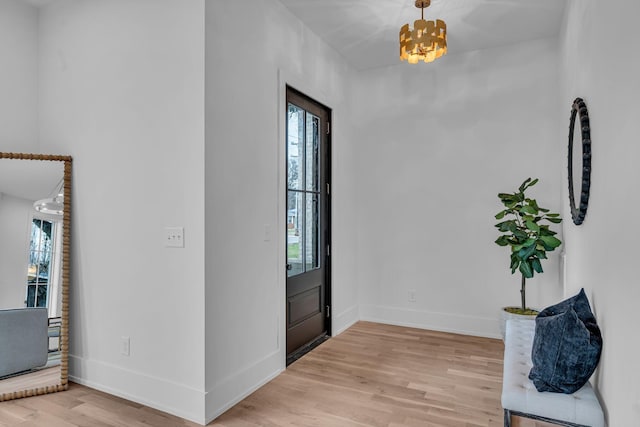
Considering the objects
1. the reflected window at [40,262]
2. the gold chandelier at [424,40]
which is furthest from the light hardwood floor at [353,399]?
the gold chandelier at [424,40]

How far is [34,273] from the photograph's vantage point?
9.04 ft

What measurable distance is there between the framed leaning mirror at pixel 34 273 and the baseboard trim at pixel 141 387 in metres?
0.12

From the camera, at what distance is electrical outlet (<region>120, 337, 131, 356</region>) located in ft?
8.57

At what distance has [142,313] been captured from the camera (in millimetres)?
2555

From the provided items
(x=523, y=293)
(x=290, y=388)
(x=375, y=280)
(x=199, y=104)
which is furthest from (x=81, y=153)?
(x=523, y=293)

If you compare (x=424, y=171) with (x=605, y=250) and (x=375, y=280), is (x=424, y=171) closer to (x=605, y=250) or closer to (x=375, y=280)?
(x=375, y=280)

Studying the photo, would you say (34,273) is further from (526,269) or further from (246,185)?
(526,269)

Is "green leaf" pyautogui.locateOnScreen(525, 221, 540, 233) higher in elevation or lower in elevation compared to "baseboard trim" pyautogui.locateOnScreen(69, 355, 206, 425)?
higher

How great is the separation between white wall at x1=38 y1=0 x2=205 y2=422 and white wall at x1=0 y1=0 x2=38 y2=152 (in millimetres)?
135

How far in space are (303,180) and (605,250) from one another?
2.36 metres

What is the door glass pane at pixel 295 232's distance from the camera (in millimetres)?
3325

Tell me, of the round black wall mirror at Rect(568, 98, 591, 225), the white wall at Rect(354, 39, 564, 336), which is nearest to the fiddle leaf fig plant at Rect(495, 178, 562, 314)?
the white wall at Rect(354, 39, 564, 336)

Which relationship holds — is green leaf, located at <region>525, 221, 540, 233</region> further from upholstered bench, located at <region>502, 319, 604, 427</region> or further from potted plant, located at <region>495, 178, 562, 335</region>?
upholstered bench, located at <region>502, 319, 604, 427</region>

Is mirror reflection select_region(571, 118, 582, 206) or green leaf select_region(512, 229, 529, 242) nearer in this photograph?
mirror reflection select_region(571, 118, 582, 206)
